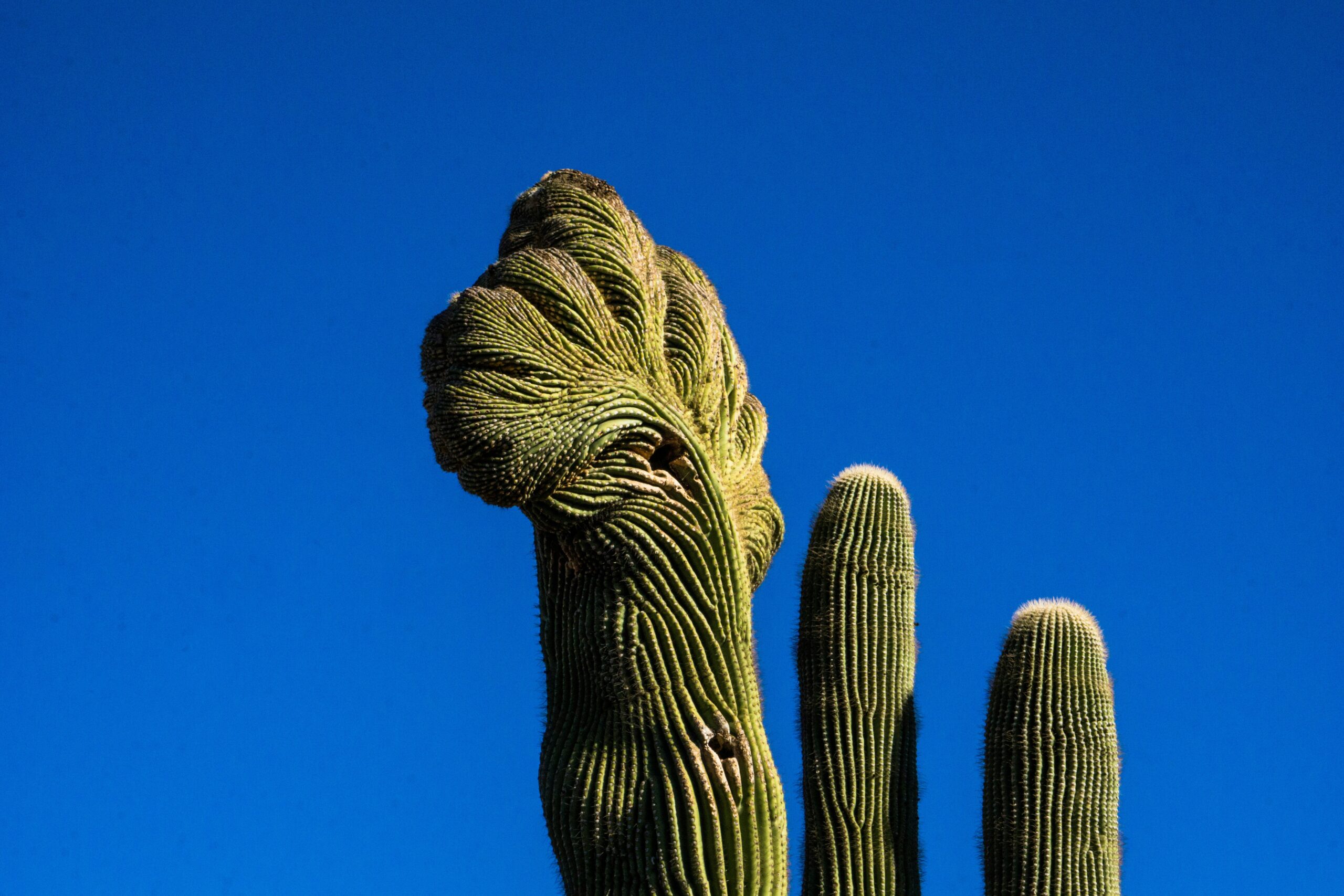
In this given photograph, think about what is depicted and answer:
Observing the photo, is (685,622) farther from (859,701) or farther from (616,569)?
(859,701)

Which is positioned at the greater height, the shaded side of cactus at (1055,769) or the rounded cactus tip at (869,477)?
the rounded cactus tip at (869,477)

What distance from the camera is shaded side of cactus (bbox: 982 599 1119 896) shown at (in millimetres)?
7184

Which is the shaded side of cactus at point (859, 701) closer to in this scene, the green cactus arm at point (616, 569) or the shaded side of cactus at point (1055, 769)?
the shaded side of cactus at point (1055, 769)

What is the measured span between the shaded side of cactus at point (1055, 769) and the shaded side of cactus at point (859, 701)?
42 cm

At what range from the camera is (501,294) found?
22.1 ft

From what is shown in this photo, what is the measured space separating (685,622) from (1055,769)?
1.77 metres

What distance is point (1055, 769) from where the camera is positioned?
7188 mm

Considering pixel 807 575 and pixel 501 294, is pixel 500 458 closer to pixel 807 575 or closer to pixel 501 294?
pixel 501 294

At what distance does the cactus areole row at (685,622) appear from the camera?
657 centimetres

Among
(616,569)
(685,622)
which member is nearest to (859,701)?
(685,622)

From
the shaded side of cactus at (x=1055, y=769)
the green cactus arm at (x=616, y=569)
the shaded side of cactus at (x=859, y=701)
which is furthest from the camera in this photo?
the shaded side of cactus at (x=859, y=701)

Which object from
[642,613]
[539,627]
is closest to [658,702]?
[642,613]

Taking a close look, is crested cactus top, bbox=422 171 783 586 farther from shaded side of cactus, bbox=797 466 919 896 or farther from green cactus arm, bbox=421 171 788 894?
shaded side of cactus, bbox=797 466 919 896

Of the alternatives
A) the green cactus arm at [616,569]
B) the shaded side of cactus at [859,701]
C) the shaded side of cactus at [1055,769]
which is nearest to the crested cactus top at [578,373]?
the green cactus arm at [616,569]
